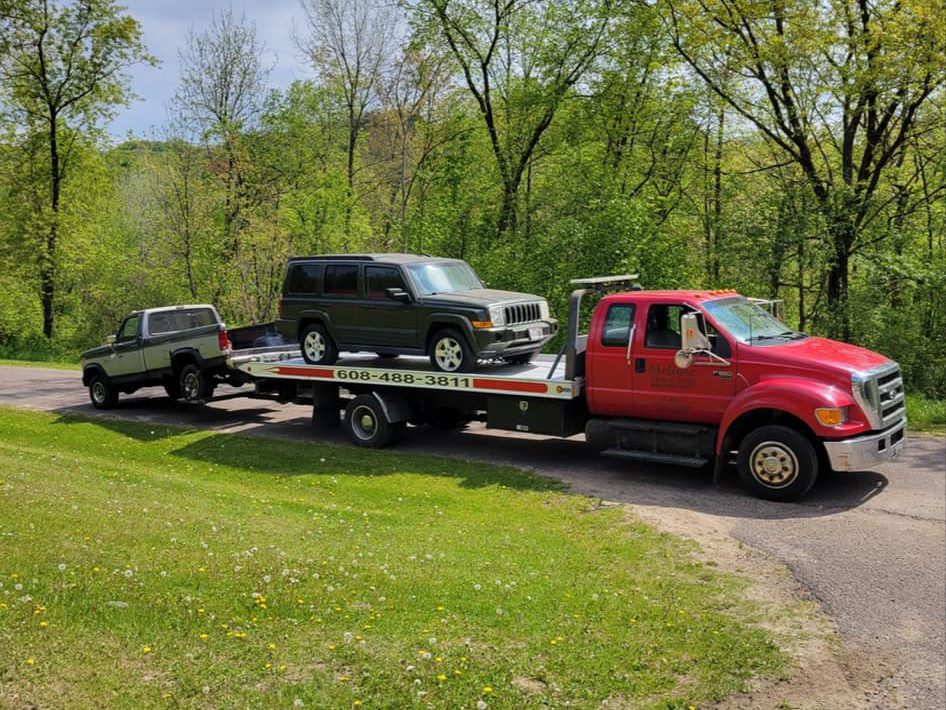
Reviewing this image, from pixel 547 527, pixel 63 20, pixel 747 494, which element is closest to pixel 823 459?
pixel 747 494

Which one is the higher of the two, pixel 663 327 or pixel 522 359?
pixel 663 327

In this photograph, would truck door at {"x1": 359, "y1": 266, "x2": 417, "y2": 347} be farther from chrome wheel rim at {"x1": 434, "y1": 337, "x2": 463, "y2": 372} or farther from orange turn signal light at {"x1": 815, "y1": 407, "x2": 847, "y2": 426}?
orange turn signal light at {"x1": 815, "y1": 407, "x2": 847, "y2": 426}

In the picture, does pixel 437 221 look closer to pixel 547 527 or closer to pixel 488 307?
pixel 488 307

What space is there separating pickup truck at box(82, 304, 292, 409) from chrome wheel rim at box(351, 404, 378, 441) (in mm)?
3127

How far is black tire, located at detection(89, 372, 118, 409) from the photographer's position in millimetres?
17670

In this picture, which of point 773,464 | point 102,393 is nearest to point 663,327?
point 773,464

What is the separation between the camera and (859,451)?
953cm

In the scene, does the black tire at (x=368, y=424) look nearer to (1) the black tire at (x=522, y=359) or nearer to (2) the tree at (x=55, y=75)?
(1) the black tire at (x=522, y=359)

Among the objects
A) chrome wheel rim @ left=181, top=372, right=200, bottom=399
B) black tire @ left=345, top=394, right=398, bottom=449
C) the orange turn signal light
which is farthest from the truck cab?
chrome wheel rim @ left=181, top=372, right=200, bottom=399

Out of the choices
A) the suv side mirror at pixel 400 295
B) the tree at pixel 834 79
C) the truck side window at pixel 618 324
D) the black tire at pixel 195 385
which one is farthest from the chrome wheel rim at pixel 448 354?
the tree at pixel 834 79

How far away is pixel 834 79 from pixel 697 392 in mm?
14004

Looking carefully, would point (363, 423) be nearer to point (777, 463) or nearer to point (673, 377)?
point (673, 377)

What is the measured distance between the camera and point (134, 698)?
15.6 feet

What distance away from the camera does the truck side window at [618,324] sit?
11.1 meters
